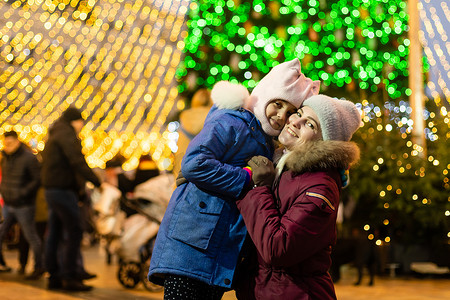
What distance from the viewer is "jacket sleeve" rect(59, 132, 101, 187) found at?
6.31 m

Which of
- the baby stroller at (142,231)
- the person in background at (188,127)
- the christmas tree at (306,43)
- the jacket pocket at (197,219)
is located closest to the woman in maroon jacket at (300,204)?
the jacket pocket at (197,219)

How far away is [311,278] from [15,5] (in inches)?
331

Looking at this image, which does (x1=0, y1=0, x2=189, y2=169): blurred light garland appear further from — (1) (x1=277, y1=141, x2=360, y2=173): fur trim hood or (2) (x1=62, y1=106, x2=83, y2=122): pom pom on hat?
(1) (x1=277, y1=141, x2=360, y2=173): fur trim hood

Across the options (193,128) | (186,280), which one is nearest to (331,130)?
(186,280)

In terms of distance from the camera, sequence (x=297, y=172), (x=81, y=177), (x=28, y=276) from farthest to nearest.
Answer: (x=28, y=276) < (x=81, y=177) < (x=297, y=172)

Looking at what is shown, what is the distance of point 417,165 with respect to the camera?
8742 mm

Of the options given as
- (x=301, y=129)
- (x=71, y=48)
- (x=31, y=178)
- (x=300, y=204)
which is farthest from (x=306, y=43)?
(x=300, y=204)

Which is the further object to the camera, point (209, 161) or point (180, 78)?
point (180, 78)

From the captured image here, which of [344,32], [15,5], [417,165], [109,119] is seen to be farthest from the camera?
[109,119]

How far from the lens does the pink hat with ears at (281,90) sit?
8.25 ft

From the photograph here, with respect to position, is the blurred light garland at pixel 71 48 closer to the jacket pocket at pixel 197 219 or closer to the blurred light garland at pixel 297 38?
the blurred light garland at pixel 297 38

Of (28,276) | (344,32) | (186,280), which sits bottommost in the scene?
Result: (28,276)

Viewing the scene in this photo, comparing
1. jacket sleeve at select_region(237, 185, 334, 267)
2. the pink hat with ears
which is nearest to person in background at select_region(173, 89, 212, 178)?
the pink hat with ears

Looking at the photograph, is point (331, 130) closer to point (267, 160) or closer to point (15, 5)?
point (267, 160)
